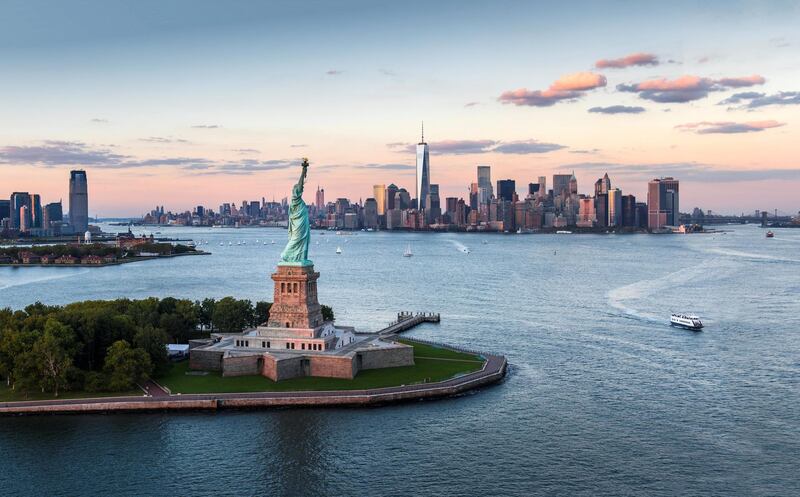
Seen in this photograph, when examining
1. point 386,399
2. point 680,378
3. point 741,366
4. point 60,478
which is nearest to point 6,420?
point 60,478

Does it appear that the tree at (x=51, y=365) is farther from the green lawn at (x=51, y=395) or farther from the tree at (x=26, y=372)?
the green lawn at (x=51, y=395)

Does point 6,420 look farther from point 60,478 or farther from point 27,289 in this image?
point 27,289

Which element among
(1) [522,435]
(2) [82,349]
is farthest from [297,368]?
(1) [522,435]

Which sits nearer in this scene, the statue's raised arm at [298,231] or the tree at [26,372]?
the tree at [26,372]

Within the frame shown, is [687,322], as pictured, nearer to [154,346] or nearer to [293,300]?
[293,300]

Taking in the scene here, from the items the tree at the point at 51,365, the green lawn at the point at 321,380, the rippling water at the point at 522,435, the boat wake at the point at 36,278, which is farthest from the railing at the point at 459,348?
the boat wake at the point at 36,278

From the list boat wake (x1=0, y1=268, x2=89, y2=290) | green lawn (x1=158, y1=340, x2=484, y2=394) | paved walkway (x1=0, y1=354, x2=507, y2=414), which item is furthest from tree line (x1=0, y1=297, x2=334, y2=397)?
boat wake (x1=0, y1=268, x2=89, y2=290)
